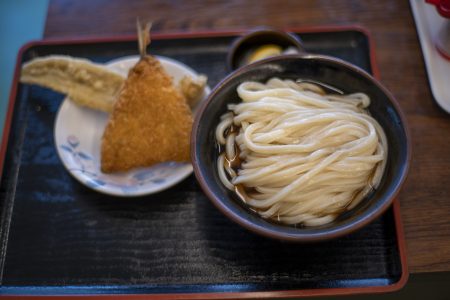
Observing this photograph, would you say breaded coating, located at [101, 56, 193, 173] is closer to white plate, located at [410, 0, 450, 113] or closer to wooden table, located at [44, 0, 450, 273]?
wooden table, located at [44, 0, 450, 273]

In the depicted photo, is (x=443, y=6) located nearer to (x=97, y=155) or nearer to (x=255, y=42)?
(x=255, y=42)

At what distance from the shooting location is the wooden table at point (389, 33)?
5.90 feet

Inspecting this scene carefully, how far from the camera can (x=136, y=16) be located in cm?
249

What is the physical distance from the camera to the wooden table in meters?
1.80

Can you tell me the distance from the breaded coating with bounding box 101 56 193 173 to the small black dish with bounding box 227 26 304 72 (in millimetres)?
378

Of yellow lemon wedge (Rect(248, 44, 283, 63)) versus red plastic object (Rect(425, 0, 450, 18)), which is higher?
yellow lemon wedge (Rect(248, 44, 283, 63))

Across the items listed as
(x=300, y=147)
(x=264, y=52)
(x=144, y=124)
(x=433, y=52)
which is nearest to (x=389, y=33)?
(x=433, y=52)

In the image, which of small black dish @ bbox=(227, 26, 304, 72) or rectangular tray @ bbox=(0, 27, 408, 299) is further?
small black dish @ bbox=(227, 26, 304, 72)

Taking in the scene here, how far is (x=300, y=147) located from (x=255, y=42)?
808 mm

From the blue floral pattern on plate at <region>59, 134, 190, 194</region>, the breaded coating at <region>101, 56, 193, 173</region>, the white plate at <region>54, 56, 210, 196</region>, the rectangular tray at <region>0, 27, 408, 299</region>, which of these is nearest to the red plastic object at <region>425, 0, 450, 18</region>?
the rectangular tray at <region>0, 27, 408, 299</region>

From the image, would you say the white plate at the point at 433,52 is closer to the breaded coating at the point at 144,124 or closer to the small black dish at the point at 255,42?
the small black dish at the point at 255,42

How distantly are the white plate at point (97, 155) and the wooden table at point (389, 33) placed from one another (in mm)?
379

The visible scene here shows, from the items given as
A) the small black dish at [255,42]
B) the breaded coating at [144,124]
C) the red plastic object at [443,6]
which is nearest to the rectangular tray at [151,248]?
the breaded coating at [144,124]

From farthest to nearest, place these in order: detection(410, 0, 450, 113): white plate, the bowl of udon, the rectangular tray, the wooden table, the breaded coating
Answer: detection(410, 0, 450, 113): white plate → the breaded coating → the wooden table → the rectangular tray → the bowl of udon
